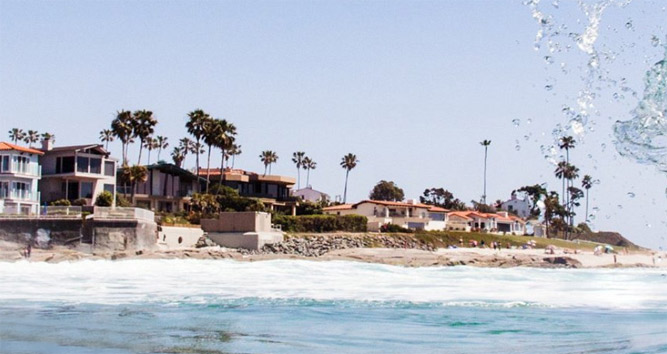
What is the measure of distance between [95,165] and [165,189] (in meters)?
16.1

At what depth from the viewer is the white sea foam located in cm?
2655

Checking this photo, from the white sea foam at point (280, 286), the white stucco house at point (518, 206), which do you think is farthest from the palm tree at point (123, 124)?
the white stucco house at point (518, 206)

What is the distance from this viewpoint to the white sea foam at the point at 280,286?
2655 cm

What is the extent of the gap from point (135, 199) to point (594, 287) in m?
55.4

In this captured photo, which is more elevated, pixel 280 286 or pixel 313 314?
pixel 313 314

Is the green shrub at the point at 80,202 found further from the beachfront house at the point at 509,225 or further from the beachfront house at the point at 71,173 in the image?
the beachfront house at the point at 509,225

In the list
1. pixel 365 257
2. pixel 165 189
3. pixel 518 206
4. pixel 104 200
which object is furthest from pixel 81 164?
pixel 518 206

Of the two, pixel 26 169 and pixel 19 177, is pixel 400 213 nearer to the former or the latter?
pixel 26 169

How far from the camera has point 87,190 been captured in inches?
2803

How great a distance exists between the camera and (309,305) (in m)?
24.0

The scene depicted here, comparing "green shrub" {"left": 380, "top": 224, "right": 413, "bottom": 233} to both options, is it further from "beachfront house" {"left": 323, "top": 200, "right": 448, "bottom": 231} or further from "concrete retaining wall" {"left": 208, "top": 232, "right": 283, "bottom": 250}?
"concrete retaining wall" {"left": 208, "top": 232, "right": 283, "bottom": 250}

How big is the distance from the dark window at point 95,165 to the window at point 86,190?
1135 millimetres

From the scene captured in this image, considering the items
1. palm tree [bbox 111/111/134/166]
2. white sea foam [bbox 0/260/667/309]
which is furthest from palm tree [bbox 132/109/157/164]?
white sea foam [bbox 0/260/667/309]

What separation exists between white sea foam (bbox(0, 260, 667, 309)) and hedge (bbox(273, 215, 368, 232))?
28633 millimetres
